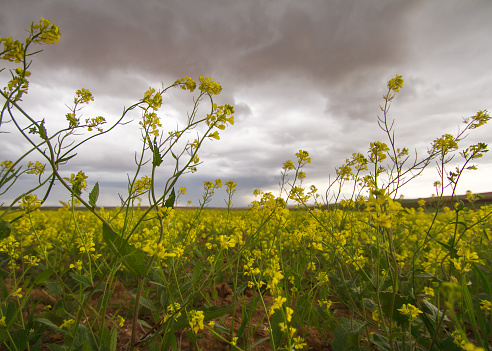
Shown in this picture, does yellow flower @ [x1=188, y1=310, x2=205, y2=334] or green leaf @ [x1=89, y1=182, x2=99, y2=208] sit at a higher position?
green leaf @ [x1=89, y1=182, x2=99, y2=208]

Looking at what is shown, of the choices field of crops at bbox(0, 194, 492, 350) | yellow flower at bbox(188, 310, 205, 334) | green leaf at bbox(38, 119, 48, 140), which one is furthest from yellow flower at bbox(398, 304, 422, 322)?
green leaf at bbox(38, 119, 48, 140)

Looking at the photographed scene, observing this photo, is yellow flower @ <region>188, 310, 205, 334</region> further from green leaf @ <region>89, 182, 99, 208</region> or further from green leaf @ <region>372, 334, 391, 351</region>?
green leaf @ <region>372, 334, 391, 351</region>

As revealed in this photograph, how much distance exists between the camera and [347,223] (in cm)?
423

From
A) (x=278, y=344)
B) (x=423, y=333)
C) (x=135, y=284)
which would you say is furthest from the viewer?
(x=135, y=284)

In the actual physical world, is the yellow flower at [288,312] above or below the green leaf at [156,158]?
below

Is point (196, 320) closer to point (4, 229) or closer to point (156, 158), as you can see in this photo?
point (156, 158)

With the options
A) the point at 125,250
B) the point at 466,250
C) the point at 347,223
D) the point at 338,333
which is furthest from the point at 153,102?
the point at 347,223

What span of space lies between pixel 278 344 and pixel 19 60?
7.25 feet

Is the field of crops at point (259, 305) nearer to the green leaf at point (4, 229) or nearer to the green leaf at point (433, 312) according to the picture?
the green leaf at point (433, 312)

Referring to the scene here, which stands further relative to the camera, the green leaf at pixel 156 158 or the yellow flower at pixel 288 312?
the green leaf at pixel 156 158

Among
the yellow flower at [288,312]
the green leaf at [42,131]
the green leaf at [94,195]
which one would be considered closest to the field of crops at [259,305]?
Result: the yellow flower at [288,312]

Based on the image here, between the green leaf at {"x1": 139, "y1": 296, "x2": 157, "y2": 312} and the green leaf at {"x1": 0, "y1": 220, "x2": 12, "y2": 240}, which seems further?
the green leaf at {"x1": 139, "y1": 296, "x2": 157, "y2": 312}

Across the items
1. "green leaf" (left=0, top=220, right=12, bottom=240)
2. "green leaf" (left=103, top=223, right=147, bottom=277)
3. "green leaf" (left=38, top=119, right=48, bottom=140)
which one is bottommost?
"green leaf" (left=103, top=223, right=147, bottom=277)

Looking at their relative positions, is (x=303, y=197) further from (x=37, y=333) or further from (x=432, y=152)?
(x=37, y=333)
